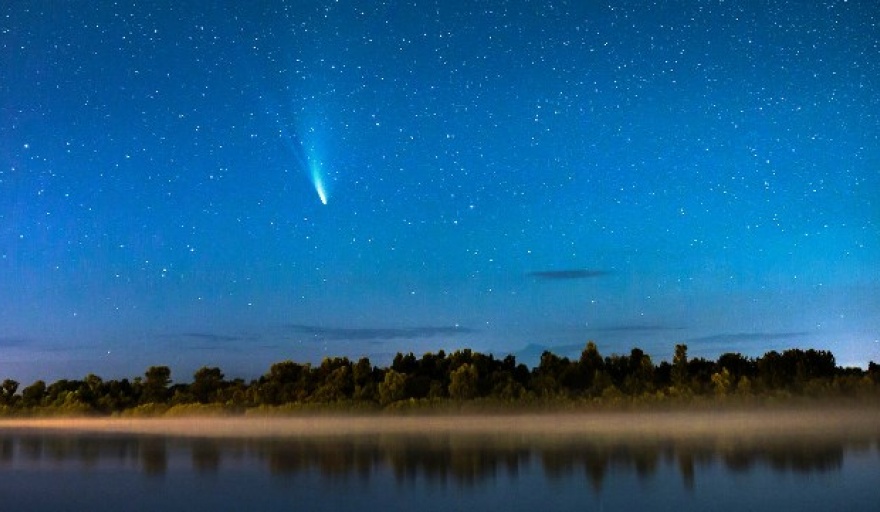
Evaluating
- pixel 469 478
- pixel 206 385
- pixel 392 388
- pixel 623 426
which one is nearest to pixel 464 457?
pixel 469 478

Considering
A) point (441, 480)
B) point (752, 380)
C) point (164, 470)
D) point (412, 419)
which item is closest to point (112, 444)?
point (164, 470)

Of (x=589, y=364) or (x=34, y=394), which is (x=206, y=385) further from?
(x=589, y=364)

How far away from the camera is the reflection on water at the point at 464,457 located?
24.3m

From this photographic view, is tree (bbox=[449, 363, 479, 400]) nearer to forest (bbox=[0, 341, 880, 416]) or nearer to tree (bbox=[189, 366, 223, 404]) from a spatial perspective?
forest (bbox=[0, 341, 880, 416])

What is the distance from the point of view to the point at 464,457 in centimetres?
2931

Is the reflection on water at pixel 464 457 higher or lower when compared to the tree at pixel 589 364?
lower

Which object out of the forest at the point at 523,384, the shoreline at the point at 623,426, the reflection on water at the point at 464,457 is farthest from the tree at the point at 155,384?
the reflection on water at the point at 464,457

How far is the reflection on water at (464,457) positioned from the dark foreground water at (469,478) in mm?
60

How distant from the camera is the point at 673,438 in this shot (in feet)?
129

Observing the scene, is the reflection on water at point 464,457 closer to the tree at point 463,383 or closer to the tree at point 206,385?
the tree at point 463,383

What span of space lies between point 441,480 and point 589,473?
14.3ft

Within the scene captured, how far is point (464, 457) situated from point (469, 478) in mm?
6901

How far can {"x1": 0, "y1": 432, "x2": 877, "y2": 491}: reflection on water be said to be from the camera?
24.3m

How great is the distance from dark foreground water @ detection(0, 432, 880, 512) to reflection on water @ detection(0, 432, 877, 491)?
0.06m
